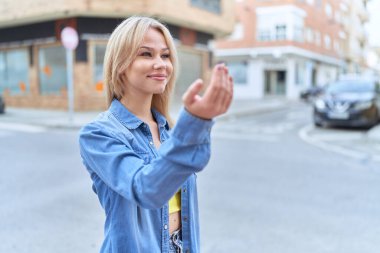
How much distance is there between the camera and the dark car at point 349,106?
10977 millimetres

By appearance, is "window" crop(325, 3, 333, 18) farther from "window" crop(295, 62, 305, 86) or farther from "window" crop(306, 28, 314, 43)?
"window" crop(295, 62, 305, 86)

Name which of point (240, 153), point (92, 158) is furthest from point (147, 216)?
point (240, 153)

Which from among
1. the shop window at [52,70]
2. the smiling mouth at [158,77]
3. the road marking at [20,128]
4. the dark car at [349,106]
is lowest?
the road marking at [20,128]

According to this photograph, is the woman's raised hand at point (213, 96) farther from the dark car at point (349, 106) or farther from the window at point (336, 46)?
the window at point (336, 46)

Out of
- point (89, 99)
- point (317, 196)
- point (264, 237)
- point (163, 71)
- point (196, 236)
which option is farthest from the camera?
point (89, 99)

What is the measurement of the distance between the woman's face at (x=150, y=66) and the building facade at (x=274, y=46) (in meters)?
30.5

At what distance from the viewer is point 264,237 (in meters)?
3.57

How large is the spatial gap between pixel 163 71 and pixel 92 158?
0.36 metres

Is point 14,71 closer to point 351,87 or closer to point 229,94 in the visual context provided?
point 351,87

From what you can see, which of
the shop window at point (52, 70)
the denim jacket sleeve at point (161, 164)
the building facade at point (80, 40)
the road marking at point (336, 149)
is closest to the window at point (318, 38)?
the building facade at point (80, 40)

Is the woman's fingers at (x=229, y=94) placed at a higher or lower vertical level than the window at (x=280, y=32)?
lower

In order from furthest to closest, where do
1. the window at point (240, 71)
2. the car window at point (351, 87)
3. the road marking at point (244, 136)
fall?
the window at point (240, 71) < the car window at point (351, 87) < the road marking at point (244, 136)

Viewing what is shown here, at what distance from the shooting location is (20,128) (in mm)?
11641

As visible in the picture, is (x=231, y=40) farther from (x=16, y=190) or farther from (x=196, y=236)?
(x=196, y=236)
